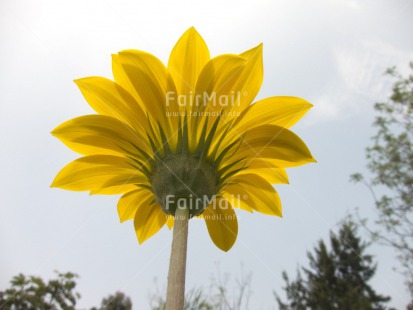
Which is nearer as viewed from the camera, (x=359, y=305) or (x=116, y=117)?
(x=116, y=117)

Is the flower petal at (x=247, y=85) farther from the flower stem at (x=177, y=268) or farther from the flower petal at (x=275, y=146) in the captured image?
the flower stem at (x=177, y=268)

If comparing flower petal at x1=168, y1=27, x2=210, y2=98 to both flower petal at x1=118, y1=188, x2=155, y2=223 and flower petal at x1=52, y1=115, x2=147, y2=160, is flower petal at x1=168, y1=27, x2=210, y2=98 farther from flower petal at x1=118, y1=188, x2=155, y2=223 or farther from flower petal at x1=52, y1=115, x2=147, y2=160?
flower petal at x1=118, y1=188, x2=155, y2=223

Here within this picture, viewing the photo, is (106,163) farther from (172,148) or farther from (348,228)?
(348,228)

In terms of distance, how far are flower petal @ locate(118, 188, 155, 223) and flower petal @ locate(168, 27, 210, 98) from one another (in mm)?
500

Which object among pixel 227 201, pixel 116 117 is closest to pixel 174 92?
pixel 116 117

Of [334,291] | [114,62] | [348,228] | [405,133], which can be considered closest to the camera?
[114,62]

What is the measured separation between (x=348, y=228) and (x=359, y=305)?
720 cm

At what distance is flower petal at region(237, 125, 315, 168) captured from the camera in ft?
3.82

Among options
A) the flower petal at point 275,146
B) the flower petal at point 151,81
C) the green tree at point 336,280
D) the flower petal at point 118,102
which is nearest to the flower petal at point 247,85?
the flower petal at point 275,146

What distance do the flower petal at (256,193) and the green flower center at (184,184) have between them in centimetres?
27

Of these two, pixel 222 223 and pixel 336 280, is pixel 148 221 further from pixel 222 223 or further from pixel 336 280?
pixel 336 280

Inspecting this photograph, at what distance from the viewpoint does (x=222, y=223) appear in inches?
54.9

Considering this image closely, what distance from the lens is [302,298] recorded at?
28.2 metres

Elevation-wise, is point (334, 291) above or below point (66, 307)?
above
